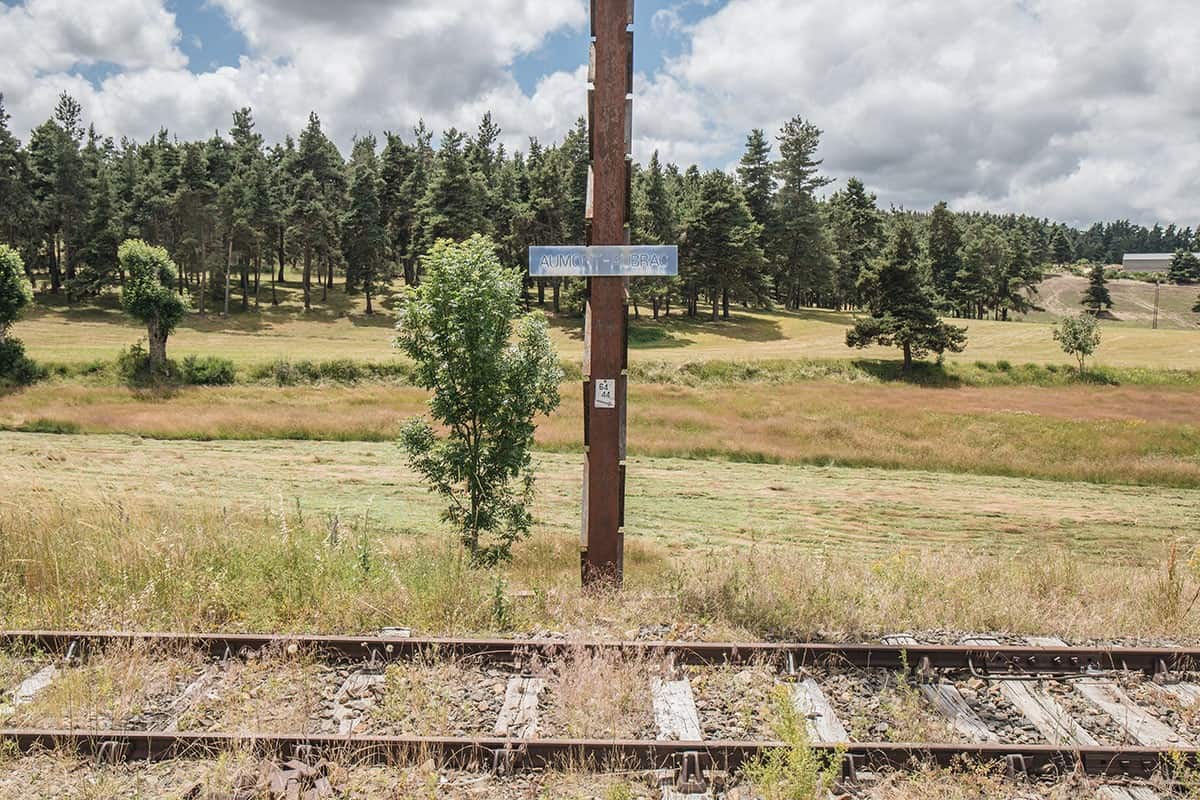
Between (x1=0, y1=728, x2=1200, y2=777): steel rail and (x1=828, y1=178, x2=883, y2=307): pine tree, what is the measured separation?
336 feet

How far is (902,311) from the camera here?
5978cm

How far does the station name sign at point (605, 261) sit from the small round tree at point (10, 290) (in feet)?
174

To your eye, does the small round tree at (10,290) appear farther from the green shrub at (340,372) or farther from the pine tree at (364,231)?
the pine tree at (364,231)

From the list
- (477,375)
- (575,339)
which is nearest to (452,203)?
(575,339)

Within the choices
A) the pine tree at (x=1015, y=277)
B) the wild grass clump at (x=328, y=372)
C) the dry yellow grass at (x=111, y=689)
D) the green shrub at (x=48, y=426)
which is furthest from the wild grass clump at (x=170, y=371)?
the pine tree at (x=1015, y=277)

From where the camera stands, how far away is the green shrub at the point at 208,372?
46844 mm

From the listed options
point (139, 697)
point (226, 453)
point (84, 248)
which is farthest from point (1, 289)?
point (139, 697)

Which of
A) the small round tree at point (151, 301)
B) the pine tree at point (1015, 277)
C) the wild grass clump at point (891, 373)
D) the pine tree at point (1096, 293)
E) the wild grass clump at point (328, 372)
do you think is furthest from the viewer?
the pine tree at point (1096, 293)

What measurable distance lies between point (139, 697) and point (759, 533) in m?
16.1

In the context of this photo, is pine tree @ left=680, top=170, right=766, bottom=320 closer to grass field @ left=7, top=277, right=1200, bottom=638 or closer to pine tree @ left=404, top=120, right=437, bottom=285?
grass field @ left=7, top=277, right=1200, bottom=638

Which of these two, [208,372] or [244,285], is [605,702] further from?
[244,285]

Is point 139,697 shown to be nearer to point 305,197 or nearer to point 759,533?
point 759,533

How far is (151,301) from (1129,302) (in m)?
180

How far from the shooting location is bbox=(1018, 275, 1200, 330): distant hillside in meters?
143
